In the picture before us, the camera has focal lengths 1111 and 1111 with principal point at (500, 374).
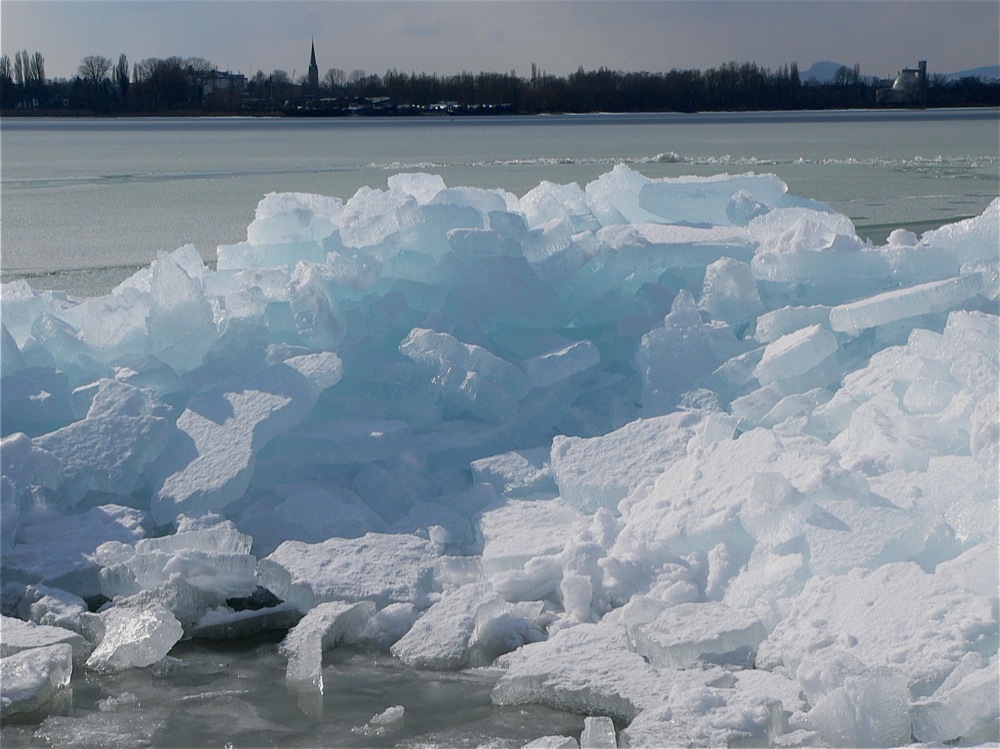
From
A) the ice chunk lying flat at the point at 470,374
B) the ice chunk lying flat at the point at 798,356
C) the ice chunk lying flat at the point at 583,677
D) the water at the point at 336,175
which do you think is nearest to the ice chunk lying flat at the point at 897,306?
the ice chunk lying flat at the point at 798,356

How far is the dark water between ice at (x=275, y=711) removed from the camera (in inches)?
90.6

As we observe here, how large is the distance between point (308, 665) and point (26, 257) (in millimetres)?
5829

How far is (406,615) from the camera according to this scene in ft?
9.26

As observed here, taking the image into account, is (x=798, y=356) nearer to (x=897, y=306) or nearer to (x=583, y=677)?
(x=897, y=306)

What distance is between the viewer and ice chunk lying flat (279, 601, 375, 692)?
8.45 feet

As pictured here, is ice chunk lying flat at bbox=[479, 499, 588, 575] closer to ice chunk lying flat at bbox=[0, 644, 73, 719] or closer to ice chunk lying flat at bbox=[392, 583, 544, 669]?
ice chunk lying flat at bbox=[392, 583, 544, 669]

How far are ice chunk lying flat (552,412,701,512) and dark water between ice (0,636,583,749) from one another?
83cm

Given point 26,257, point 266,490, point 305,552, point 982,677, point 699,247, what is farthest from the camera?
point 26,257

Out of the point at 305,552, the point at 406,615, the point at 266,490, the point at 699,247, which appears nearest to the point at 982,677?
the point at 406,615

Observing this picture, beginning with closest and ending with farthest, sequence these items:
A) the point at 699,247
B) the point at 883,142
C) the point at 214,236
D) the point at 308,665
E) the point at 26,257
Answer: the point at 308,665, the point at 699,247, the point at 26,257, the point at 214,236, the point at 883,142

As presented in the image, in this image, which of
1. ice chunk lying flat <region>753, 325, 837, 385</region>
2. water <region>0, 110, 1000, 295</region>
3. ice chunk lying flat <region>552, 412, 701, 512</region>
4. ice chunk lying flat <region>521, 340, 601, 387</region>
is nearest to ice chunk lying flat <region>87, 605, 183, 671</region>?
ice chunk lying flat <region>552, 412, 701, 512</region>

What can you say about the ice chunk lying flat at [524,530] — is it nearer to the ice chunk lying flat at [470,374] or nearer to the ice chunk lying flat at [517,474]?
the ice chunk lying flat at [517,474]

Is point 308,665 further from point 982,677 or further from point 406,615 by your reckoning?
point 982,677

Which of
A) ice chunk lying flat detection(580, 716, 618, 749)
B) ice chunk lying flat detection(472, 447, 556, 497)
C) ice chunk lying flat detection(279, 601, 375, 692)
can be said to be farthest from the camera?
ice chunk lying flat detection(472, 447, 556, 497)
